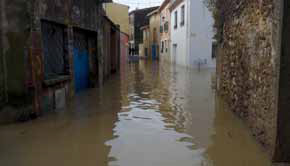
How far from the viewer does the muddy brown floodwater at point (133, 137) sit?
405 cm

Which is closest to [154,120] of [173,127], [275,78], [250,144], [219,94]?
[173,127]

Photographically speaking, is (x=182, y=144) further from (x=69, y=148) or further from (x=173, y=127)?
(x=69, y=148)

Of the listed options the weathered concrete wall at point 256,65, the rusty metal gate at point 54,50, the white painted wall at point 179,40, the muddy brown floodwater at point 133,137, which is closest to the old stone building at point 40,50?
the rusty metal gate at point 54,50

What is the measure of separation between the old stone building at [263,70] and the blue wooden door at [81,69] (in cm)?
544

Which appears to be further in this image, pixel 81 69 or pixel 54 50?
pixel 81 69

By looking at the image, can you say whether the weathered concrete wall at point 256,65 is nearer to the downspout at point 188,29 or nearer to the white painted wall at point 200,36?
the white painted wall at point 200,36

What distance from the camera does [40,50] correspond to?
618 cm

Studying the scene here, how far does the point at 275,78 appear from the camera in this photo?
365 centimetres

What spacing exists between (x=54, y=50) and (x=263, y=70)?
18.0 feet

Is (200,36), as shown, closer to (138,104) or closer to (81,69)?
(81,69)

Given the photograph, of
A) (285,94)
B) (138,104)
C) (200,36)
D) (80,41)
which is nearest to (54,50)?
(80,41)

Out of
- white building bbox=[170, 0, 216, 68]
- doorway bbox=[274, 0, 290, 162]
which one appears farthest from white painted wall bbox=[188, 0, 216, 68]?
doorway bbox=[274, 0, 290, 162]

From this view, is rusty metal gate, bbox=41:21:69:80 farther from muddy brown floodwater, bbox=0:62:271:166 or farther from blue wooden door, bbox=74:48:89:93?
blue wooden door, bbox=74:48:89:93

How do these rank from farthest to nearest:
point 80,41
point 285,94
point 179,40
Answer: point 179,40
point 80,41
point 285,94
